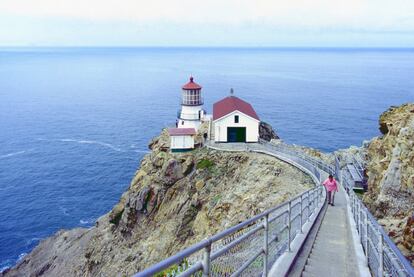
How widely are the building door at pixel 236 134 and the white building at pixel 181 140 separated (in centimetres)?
359

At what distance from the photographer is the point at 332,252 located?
11336mm

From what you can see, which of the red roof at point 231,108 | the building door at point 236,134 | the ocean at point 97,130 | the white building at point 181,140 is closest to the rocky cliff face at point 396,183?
the building door at point 236,134

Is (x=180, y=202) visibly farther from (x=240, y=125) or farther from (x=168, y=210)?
(x=240, y=125)

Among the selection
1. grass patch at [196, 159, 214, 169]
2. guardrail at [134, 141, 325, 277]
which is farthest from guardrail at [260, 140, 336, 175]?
guardrail at [134, 141, 325, 277]

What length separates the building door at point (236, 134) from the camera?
128ft

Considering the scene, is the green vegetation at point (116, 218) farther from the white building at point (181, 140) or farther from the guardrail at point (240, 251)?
the guardrail at point (240, 251)

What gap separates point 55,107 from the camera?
10431cm

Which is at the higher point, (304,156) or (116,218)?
(304,156)

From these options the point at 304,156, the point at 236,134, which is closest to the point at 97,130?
the point at 236,134

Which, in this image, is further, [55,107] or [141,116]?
[55,107]

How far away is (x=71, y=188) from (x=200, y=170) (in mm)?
25872

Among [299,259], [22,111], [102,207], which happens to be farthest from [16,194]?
[22,111]

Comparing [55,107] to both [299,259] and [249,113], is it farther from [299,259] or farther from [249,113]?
[299,259]

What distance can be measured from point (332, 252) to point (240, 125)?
27.9 metres
